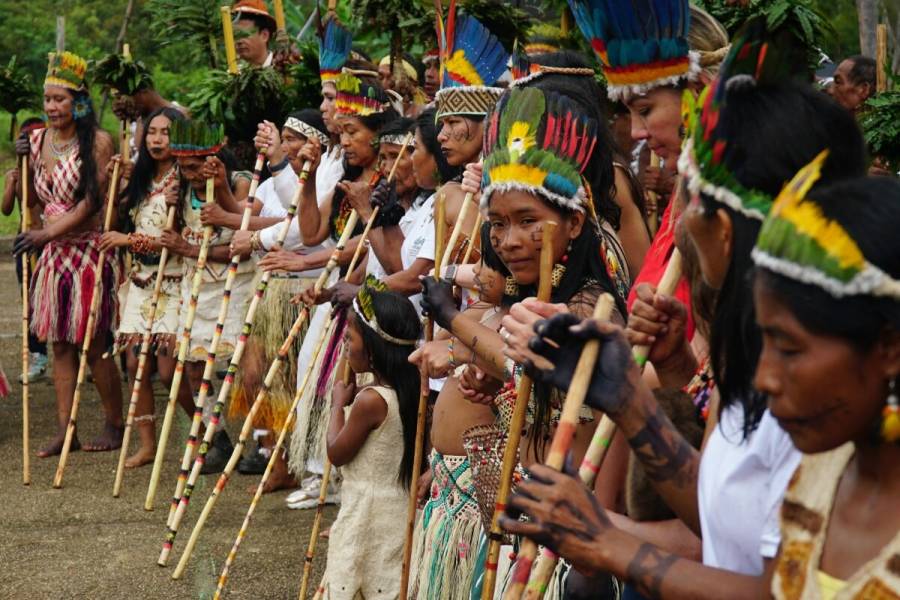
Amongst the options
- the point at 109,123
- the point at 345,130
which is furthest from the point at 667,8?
the point at 109,123

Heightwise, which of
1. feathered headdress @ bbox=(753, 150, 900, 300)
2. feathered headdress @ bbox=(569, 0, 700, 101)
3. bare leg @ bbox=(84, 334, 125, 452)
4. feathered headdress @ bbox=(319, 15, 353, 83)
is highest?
feathered headdress @ bbox=(569, 0, 700, 101)

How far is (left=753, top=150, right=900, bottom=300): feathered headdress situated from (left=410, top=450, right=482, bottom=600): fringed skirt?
6.76ft

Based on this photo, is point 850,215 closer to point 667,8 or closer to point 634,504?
point 634,504

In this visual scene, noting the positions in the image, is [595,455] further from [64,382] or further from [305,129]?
[64,382]

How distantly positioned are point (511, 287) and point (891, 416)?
181 centimetres

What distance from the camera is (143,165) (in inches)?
284

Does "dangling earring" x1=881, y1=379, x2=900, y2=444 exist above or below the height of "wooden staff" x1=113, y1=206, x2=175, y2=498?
above

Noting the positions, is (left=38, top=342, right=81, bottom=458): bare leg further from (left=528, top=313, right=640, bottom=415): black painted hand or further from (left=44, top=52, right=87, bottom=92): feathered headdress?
(left=528, top=313, right=640, bottom=415): black painted hand

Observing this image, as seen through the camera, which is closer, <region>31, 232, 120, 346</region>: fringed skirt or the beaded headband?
the beaded headband

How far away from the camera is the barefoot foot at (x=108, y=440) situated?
7.49 m

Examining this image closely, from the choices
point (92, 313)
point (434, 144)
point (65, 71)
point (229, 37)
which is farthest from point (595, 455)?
point (65, 71)

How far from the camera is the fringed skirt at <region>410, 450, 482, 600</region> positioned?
3.63 m

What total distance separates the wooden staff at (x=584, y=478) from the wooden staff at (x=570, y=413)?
0.08 feet

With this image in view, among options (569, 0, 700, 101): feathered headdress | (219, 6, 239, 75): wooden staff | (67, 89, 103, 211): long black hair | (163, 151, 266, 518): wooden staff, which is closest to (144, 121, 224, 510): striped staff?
(163, 151, 266, 518): wooden staff
